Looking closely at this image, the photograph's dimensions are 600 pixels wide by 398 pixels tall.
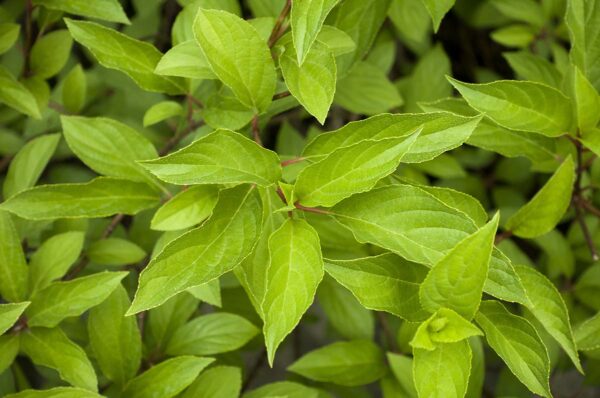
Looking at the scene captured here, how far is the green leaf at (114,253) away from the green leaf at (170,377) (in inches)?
9.9

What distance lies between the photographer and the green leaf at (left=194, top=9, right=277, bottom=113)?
0.90 metres

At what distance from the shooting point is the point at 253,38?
0.92 m

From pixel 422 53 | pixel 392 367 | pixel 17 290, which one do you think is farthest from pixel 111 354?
pixel 422 53

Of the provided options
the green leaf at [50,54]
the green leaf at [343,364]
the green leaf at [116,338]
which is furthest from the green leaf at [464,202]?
the green leaf at [50,54]

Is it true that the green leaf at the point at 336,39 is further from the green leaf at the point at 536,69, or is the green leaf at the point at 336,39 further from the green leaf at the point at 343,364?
the green leaf at the point at 343,364

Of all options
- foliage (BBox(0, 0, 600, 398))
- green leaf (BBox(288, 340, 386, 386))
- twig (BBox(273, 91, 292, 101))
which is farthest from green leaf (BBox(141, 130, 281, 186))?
green leaf (BBox(288, 340, 386, 386))

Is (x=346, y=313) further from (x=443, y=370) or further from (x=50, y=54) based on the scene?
(x=50, y=54)

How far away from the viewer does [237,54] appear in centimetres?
93

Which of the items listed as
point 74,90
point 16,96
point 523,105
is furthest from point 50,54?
point 523,105

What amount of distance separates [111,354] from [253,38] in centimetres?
59

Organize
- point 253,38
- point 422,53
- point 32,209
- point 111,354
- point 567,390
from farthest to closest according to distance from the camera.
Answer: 1. point 567,390
2. point 422,53
3. point 111,354
4. point 32,209
5. point 253,38

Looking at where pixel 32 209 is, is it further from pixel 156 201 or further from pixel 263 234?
pixel 263 234

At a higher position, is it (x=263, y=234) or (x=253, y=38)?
(x=253, y=38)

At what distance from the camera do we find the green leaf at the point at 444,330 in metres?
0.84
